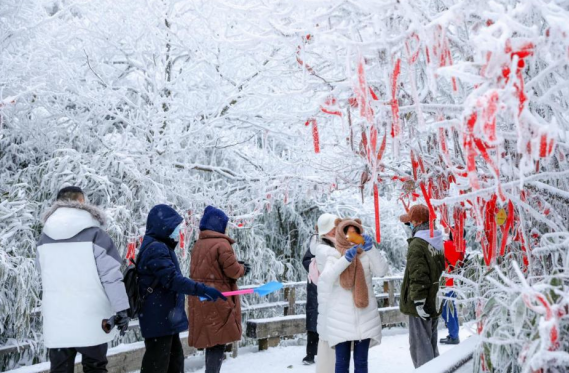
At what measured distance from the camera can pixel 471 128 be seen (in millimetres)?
1709

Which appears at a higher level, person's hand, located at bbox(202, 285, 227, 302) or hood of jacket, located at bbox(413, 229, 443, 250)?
hood of jacket, located at bbox(413, 229, 443, 250)

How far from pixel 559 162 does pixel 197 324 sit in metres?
3.73

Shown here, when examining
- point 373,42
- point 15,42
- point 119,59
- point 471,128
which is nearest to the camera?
point 471,128

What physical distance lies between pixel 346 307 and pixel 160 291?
1539 millimetres

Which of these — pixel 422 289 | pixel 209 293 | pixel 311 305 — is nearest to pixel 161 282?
pixel 209 293

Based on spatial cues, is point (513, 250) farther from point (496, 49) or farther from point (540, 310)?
point (496, 49)

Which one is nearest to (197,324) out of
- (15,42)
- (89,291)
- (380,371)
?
(89,291)

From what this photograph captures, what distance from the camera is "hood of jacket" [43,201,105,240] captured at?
405 centimetres

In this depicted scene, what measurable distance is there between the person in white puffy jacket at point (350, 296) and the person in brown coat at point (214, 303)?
38.2 inches

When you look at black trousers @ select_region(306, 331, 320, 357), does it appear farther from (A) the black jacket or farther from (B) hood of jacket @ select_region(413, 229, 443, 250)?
(B) hood of jacket @ select_region(413, 229, 443, 250)

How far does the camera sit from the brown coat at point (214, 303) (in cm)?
525

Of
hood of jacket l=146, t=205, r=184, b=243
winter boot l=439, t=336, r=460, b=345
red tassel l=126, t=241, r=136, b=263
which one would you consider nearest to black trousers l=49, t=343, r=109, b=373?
hood of jacket l=146, t=205, r=184, b=243

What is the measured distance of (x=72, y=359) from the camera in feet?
13.4

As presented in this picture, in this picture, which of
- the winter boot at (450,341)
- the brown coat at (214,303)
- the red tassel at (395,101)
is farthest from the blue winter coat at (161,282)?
the winter boot at (450,341)
